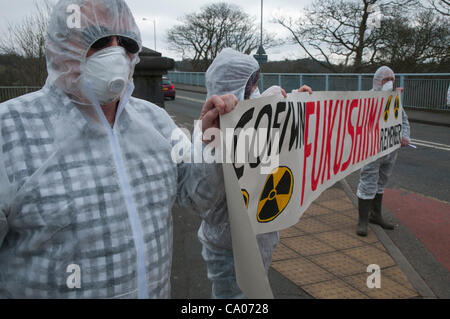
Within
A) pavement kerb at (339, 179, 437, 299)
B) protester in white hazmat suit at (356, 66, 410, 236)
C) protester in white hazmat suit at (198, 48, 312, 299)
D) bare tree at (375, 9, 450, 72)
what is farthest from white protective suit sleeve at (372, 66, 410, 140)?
bare tree at (375, 9, 450, 72)

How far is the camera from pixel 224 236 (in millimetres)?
2248

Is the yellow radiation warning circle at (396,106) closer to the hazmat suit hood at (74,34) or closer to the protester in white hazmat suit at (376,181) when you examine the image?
the protester in white hazmat suit at (376,181)

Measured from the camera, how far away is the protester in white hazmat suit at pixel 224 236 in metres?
2.23

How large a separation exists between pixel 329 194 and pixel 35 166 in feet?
16.7

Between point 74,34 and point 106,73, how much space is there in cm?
16

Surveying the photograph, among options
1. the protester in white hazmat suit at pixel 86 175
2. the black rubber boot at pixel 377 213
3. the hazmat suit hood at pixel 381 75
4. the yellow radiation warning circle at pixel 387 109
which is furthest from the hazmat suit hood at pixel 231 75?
the black rubber boot at pixel 377 213

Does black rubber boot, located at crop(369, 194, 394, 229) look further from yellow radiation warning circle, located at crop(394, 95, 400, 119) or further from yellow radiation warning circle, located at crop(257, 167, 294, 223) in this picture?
yellow radiation warning circle, located at crop(257, 167, 294, 223)

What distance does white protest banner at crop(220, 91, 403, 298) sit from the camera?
5.07 feet

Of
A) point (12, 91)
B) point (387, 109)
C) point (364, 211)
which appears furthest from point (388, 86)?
point (12, 91)

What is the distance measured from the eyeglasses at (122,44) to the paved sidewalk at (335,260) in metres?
2.36

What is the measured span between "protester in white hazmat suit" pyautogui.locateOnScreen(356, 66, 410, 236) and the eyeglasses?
3.42 meters

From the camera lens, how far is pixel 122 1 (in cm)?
145
